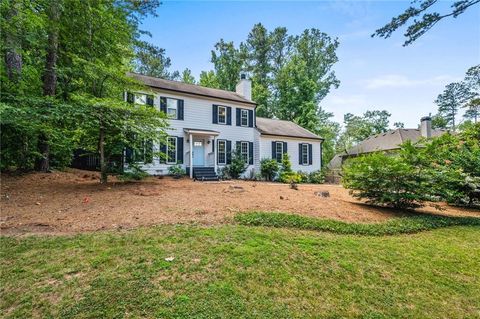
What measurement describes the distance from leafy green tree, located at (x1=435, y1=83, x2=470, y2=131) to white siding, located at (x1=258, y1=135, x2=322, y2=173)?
3552 cm

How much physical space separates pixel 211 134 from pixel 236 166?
263 cm

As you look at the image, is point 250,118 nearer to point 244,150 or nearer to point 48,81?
point 244,150

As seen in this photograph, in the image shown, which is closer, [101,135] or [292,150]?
[101,135]

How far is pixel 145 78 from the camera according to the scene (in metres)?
14.7

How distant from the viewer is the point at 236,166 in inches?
612

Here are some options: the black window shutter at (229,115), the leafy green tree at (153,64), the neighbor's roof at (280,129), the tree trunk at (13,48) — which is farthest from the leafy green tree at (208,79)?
the tree trunk at (13,48)

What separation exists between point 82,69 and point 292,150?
14.6m

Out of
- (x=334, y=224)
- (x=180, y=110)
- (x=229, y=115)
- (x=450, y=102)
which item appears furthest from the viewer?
(x=450, y=102)

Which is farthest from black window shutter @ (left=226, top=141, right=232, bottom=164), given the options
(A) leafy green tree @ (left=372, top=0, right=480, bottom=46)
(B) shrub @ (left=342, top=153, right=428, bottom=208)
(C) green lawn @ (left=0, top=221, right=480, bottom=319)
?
(C) green lawn @ (left=0, top=221, right=480, bottom=319)

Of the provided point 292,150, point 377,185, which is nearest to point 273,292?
point 377,185

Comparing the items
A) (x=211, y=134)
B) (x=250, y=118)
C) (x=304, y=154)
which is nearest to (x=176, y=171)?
(x=211, y=134)

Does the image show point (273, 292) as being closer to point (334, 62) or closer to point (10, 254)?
point (10, 254)

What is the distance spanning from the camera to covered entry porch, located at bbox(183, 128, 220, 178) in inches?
565

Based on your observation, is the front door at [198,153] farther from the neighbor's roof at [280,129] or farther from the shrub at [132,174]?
the shrub at [132,174]
